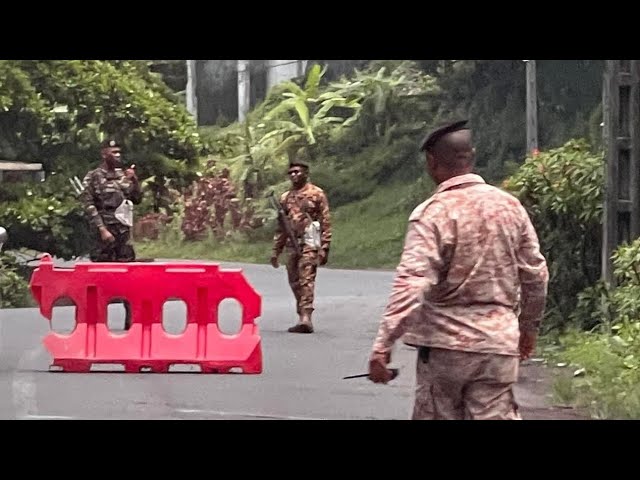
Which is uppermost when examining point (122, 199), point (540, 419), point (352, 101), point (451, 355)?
point (352, 101)

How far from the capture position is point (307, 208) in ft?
22.1

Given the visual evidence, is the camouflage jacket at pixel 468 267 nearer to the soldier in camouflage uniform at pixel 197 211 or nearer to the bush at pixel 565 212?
the bush at pixel 565 212

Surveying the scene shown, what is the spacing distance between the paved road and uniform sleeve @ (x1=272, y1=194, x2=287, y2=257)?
12 cm

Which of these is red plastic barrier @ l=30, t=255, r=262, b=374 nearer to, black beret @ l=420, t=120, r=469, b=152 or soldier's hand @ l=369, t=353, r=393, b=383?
black beret @ l=420, t=120, r=469, b=152

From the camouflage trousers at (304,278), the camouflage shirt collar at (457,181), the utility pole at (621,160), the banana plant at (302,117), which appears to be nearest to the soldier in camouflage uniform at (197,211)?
the banana plant at (302,117)

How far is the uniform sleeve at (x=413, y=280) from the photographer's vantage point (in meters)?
4.40

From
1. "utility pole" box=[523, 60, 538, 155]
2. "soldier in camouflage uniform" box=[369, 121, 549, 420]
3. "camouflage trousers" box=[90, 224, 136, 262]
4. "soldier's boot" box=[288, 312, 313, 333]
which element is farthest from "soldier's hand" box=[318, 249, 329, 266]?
"soldier in camouflage uniform" box=[369, 121, 549, 420]

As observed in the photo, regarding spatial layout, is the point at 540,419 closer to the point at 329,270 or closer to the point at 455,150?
the point at 329,270

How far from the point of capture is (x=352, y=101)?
6695 millimetres

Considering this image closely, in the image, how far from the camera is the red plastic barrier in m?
6.65

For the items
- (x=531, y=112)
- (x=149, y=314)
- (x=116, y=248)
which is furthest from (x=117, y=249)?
(x=531, y=112)

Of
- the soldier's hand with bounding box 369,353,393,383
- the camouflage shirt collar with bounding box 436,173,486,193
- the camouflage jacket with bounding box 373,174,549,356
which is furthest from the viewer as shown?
the camouflage shirt collar with bounding box 436,173,486,193

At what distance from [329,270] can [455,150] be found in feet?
6.61

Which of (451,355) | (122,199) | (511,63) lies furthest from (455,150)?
(122,199)
